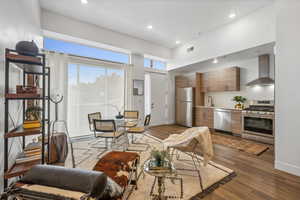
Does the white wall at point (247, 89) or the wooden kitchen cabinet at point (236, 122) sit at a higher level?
the white wall at point (247, 89)

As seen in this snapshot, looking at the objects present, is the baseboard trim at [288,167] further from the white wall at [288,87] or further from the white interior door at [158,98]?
the white interior door at [158,98]

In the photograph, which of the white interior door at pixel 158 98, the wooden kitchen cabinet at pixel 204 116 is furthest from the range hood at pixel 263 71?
the white interior door at pixel 158 98

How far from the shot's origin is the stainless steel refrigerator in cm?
568

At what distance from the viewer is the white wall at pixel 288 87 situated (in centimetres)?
220

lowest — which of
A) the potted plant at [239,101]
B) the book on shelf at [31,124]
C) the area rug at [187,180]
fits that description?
the area rug at [187,180]

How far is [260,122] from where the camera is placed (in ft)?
12.6

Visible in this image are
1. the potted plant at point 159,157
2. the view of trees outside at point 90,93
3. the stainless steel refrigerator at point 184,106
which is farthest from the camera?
the stainless steel refrigerator at point 184,106

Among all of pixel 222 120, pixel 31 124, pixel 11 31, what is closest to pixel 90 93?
pixel 11 31

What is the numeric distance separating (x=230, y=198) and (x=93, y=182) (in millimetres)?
1803

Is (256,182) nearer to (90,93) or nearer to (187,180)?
(187,180)

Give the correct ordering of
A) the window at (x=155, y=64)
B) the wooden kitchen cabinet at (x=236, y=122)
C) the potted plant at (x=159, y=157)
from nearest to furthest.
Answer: the potted plant at (x=159, y=157)
the wooden kitchen cabinet at (x=236, y=122)
the window at (x=155, y=64)

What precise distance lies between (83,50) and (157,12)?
258cm

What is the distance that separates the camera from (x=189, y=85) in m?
5.93

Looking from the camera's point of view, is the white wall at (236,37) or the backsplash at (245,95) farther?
the backsplash at (245,95)
